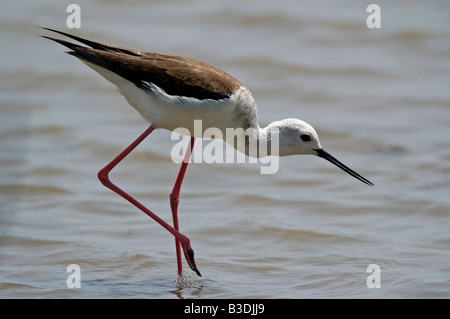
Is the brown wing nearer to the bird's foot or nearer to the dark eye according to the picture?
the dark eye

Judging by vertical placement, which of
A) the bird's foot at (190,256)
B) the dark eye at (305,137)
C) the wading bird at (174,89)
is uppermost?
the wading bird at (174,89)

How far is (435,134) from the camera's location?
1021 cm

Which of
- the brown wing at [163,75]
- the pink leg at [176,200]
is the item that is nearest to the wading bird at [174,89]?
the brown wing at [163,75]

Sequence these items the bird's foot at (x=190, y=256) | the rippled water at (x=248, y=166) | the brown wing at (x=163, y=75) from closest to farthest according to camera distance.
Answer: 1. the brown wing at (x=163, y=75)
2. the bird's foot at (x=190, y=256)
3. the rippled water at (x=248, y=166)

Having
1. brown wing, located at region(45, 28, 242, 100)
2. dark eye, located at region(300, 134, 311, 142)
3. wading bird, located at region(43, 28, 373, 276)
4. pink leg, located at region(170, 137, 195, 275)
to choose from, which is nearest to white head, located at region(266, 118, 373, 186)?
dark eye, located at region(300, 134, 311, 142)

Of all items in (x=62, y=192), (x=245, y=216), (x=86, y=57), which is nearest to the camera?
(x=86, y=57)

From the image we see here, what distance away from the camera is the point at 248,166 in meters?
9.89

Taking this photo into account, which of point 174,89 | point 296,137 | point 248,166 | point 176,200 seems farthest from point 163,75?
point 248,166

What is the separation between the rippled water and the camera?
6934mm

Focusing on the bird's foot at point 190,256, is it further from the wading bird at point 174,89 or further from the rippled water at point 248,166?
the rippled water at point 248,166

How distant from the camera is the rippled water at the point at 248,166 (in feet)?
22.7

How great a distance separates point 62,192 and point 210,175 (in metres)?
1.77
